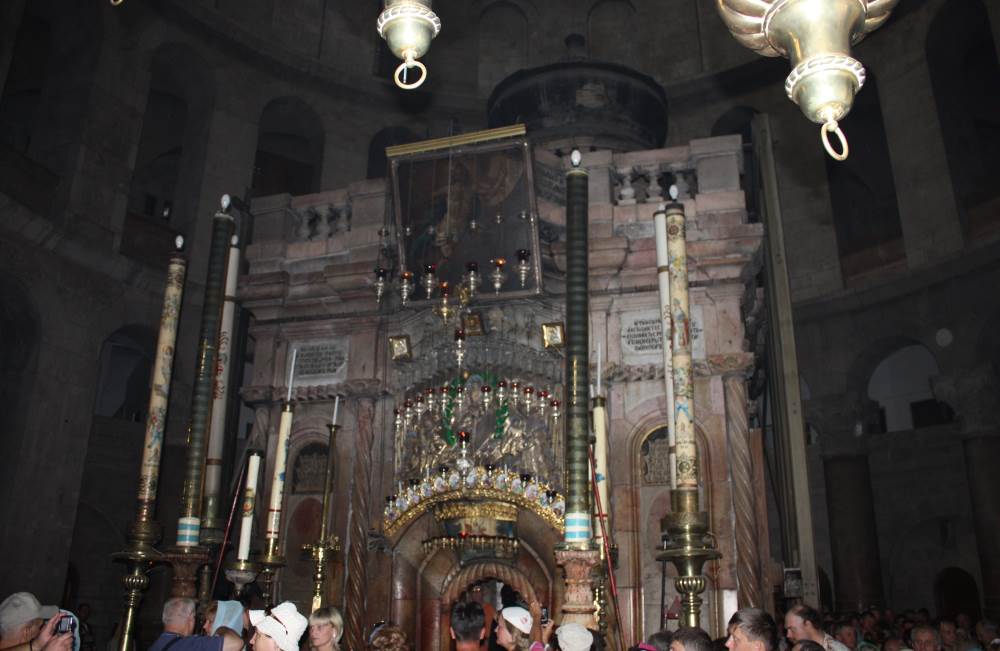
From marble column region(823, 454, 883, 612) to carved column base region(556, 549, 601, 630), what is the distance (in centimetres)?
1034

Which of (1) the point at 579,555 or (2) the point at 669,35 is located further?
(2) the point at 669,35

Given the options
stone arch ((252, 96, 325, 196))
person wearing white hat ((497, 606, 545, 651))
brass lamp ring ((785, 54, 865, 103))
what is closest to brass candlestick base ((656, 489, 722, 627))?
person wearing white hat ((497, 606, 545, 651))

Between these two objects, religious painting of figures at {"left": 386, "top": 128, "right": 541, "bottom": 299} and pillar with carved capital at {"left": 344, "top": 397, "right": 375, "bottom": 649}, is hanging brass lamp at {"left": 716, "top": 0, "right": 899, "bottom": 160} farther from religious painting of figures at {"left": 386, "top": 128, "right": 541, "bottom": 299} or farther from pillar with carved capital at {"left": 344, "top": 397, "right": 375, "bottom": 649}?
pillar with carved capital at {"left": 344, "top": 397, "right": 375, "bottom": 649}

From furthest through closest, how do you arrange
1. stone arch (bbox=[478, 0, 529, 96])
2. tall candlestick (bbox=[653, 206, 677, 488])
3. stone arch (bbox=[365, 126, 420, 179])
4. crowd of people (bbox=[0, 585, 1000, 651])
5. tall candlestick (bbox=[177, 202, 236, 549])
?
stone arch (bbox=[478, 0, 529, 96]), stone arch (bbox=[365, 126, 420, 179]), tall candlestick (bbox=[177, 202, 236, 549]), tall candlestick (bbox=[653, 206, 677, 488]), crowd of people (bbox=[0, 585, 1000, 651])

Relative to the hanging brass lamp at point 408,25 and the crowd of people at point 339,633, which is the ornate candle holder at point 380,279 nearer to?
the crowd of people at point 339,633

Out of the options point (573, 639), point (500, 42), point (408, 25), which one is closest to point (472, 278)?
point (408, 25)

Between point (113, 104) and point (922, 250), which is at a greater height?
point (113, 104)

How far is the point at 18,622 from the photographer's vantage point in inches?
168

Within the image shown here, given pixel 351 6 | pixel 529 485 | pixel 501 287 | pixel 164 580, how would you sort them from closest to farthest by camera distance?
pixel 529 485 → pixel 501 287 → pixel 164 580 → pixel 351 6

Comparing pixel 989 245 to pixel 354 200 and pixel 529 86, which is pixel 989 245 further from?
pixel 354 200

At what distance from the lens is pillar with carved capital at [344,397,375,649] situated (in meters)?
9.91

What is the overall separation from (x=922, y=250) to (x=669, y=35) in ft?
25.7

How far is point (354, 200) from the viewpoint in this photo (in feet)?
39.0

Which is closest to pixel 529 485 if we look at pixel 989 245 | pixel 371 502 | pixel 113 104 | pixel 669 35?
pixel 371 502
